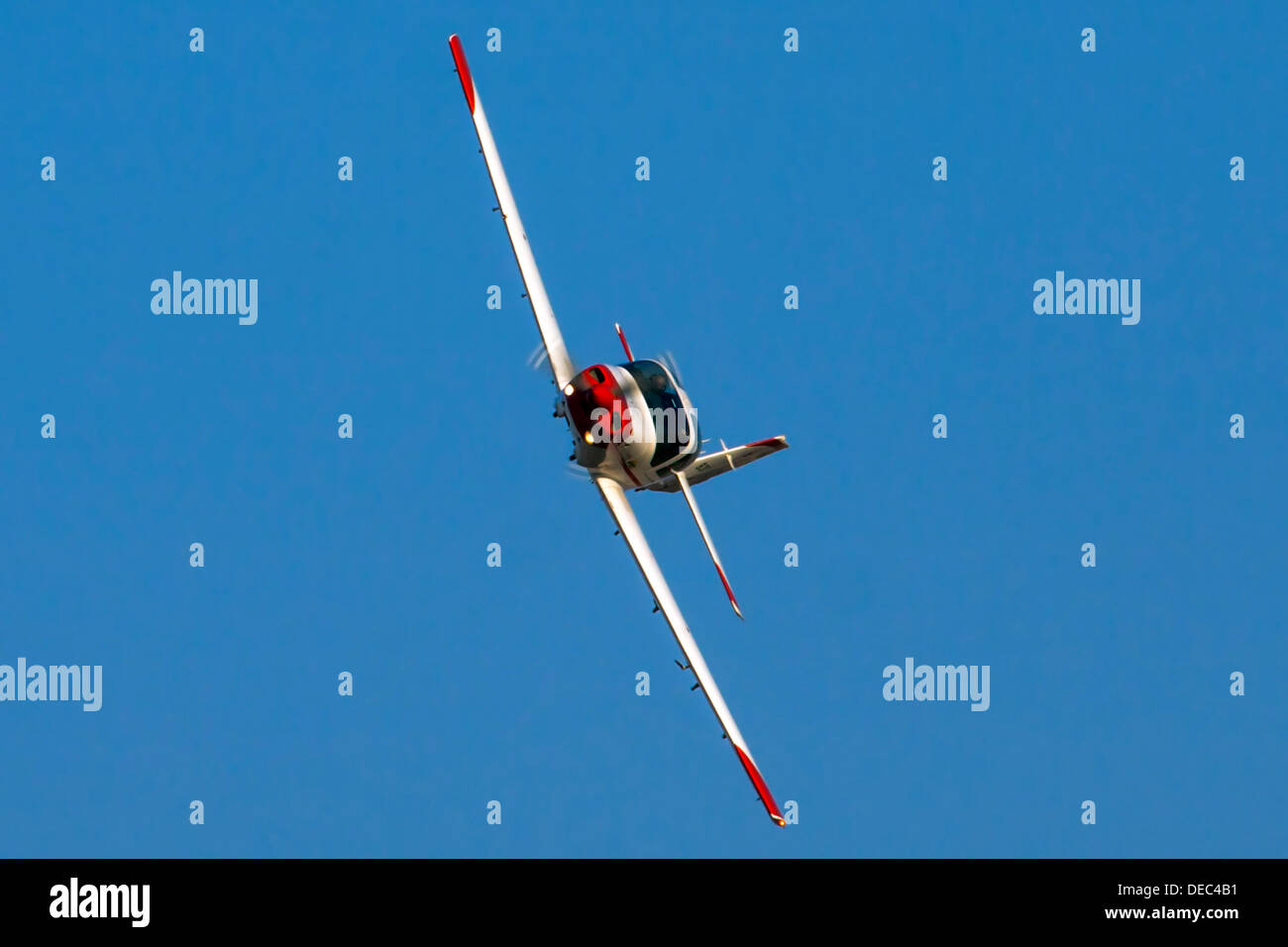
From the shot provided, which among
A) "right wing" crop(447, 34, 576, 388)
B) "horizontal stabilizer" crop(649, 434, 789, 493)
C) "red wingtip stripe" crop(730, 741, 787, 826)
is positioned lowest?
"red wingtip stripe" crop(730, 741, 787, 826)

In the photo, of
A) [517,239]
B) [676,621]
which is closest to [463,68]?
[517,239]

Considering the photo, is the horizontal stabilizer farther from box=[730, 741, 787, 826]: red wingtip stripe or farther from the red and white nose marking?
box=[730, 741, 787, 826]: red wingtip stripe

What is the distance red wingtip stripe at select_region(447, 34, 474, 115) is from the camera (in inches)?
2549

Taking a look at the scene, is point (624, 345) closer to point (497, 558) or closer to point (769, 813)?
point (497, 558)

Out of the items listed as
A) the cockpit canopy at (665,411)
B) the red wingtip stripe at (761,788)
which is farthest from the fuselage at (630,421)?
the red wingtip stripe at (761,788)

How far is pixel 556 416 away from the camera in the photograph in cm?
6019

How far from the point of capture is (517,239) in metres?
63.4

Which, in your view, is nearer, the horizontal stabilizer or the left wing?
the left wing

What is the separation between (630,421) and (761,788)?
1075 cm

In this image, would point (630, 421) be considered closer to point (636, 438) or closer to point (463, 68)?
point (636, 438)

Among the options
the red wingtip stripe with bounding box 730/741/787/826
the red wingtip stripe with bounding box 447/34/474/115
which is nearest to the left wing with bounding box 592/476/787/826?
the red wingtip stripe with bounding box 730/741/787/826

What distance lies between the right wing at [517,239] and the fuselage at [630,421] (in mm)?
1113
